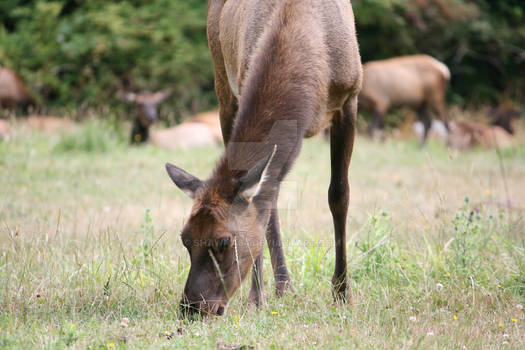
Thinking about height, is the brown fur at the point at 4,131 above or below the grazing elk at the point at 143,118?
above

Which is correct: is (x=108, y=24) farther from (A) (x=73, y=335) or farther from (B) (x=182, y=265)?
(A) (x=73, y=335)

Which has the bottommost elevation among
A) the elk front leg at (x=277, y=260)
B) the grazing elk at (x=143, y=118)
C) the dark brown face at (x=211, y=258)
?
the grazing elk at (x=143, y=118)

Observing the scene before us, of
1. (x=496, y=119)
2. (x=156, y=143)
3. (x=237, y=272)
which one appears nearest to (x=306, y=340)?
(x=237, y=272)

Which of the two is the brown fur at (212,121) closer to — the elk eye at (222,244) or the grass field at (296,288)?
the grass field at (296,288)

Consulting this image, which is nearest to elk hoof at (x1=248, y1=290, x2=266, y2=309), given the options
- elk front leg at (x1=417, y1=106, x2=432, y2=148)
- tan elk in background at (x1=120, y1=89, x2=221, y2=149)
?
tan elk in background at (x1=120, y1=89, x2=221, y2=149)

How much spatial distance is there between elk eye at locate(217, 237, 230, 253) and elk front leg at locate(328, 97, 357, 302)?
1.16m

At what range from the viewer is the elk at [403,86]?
47.8 feet

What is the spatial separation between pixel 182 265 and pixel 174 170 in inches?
39.0

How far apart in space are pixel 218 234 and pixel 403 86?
1233 centimetres

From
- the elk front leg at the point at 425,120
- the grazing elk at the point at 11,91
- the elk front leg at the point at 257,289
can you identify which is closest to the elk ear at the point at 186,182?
the elk front leg at the point at 257,289

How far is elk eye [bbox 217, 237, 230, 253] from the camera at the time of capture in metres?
3.10

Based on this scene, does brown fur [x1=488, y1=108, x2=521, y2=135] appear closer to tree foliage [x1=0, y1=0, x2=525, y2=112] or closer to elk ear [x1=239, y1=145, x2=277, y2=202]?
tree foliage [x1=0, y1=0, x2=525, y2=112]

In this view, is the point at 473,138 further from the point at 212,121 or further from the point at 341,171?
the point at 341,171

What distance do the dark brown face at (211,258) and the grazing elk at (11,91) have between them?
470 inches
